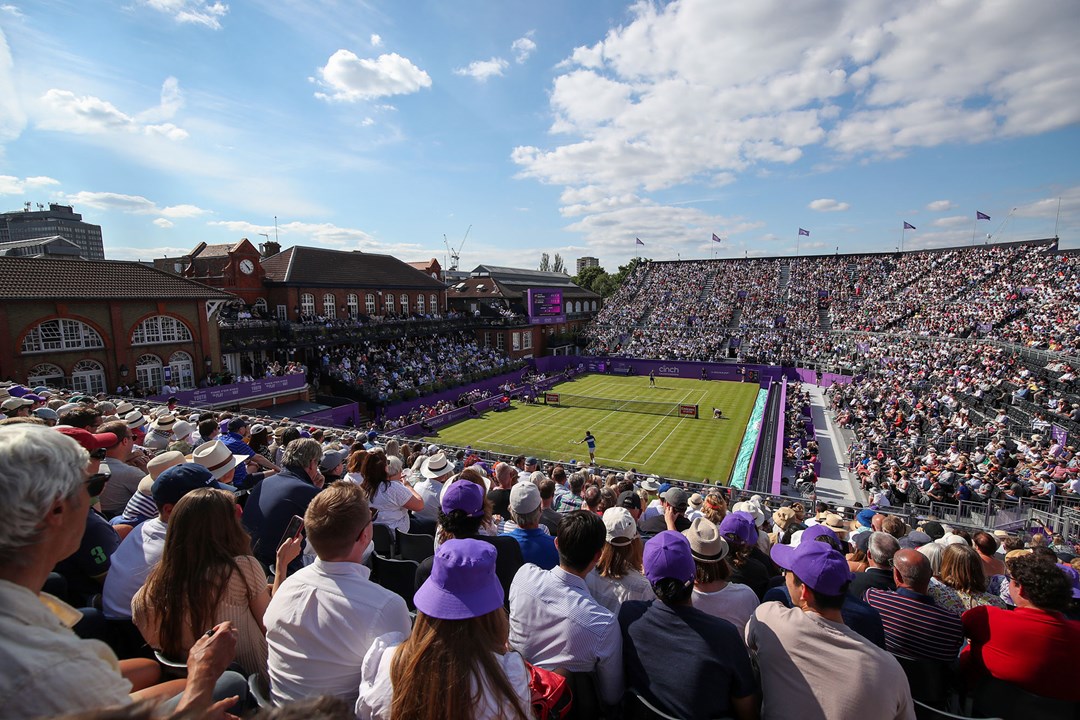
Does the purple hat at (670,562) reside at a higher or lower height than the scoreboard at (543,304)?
lower

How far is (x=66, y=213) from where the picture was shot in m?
120

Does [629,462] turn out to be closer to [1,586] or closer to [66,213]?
[1,586]

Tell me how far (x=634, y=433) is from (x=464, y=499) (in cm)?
2639

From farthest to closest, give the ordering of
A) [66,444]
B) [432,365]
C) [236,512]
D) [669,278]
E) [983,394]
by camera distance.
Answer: [669,278], [432,365], [983,394], [236,512], [66,444]

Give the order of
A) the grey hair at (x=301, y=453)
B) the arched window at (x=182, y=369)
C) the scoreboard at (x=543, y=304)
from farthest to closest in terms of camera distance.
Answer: the scoreboard at (x=543, y=304)
the arched window at (x=182, y=369)
the grey hair at (x=301, y=453)

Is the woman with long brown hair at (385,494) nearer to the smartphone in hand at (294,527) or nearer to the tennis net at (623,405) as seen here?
the smartphone in hand at (294,527)

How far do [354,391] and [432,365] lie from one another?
27.4 ft

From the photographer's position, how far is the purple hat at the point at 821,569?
322 centimetres

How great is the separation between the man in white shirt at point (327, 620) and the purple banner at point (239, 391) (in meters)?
25.1

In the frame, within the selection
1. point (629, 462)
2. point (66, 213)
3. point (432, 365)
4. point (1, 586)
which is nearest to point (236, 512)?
point (1, 586)

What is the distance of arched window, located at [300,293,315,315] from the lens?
37.1m

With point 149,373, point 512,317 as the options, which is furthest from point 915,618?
point 512,317

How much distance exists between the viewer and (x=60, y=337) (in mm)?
23266

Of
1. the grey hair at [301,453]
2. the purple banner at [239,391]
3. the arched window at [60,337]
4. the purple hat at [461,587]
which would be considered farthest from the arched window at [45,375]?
the purple hat at [461,587]
